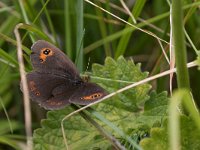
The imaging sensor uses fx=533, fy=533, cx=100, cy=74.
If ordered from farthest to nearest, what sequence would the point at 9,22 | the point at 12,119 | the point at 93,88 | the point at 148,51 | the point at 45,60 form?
the point at 148,51 < the point at 12,119 < the point at 9,22 < the point at 45,60 < the point at 93,88

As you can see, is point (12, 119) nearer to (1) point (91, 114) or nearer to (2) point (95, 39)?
(2) point (95, 39)

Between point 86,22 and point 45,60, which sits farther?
point 86,22

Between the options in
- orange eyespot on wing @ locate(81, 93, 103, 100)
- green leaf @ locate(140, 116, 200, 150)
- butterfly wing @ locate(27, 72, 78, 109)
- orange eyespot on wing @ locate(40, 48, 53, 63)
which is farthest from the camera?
orange eyespot on wing @ locate(40, 48, 53, 63)

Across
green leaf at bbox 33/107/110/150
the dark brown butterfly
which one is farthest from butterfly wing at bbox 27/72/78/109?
green leaf at bbox 33/107/110/150

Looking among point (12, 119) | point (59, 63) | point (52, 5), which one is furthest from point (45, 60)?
point (52, 5)

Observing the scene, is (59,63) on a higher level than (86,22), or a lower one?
lower

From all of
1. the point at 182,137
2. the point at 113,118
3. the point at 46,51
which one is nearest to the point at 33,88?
the point at 46,51

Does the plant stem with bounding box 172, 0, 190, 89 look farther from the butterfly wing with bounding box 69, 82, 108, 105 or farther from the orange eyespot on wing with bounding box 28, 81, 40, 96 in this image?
the orange eyespot on wing with bounding box 28, 81, 40, 96
